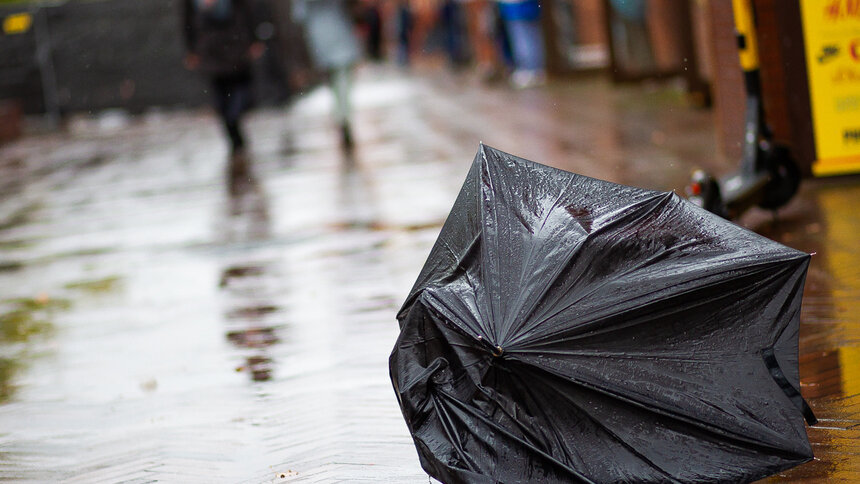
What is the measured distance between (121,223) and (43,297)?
7.70 ft

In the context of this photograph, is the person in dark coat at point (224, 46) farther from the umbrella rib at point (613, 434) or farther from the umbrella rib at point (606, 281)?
the umbrella rib at point (613, 434)

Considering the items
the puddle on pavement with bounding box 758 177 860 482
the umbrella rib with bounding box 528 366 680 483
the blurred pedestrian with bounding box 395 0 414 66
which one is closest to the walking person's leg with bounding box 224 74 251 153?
the puddle on pavement with bounding box 758 177 860 482

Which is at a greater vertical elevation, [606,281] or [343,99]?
[606,281]

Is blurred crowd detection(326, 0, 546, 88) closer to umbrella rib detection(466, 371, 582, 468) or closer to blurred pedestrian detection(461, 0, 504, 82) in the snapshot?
blurred pedestrian detection(461, 0, 504, 82)

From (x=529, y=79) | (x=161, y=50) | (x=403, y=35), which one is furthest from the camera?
(x=403, y=35)

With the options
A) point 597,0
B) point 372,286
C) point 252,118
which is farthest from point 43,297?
point 597,0

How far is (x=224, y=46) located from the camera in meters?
12.2

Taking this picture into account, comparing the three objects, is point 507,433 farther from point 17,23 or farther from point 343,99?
point 17,23

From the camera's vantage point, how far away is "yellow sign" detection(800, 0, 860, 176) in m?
6.56

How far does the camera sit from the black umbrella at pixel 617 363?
273cm

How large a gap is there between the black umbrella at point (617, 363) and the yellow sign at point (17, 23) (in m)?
18.4

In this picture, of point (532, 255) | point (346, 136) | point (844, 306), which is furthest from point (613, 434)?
point (346, 136)

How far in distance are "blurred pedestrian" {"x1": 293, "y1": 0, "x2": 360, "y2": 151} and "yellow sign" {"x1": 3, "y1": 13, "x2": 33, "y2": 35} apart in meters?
9.05

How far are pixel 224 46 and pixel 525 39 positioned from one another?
6.78 m
